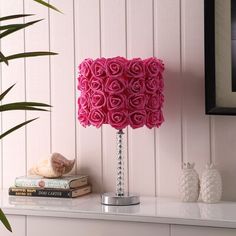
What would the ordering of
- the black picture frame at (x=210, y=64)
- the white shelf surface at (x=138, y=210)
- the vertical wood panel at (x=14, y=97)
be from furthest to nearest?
the vertical wood panel at (x=14, y=97), the black picture frame at (x=210, y=64), the white shelf surface at (x=138, y=210)

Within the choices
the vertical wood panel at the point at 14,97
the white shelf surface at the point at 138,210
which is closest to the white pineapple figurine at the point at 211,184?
the white shelf surface at the point at 138,210

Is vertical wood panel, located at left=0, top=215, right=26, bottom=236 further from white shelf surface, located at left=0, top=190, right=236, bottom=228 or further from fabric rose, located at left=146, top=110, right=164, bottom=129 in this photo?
fabric rose, located at left=146, top=110, right=164, bottom=129

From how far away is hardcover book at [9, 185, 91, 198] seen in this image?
79.7 inches

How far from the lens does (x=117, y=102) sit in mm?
1814

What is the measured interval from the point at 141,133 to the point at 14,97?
1.95 ft

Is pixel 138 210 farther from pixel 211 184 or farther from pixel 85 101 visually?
pixel 85 101

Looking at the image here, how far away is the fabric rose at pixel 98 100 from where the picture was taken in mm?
1832

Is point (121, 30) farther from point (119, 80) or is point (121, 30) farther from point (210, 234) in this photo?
point (210, 234)

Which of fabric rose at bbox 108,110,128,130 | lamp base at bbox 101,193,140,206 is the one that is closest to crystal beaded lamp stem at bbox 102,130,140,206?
lamp base at bbox 101,193,140,206

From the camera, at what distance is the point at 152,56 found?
2.06m

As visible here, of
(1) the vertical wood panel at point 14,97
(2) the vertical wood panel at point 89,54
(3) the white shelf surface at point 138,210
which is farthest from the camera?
(1) the vertical wood panel at point 14,97

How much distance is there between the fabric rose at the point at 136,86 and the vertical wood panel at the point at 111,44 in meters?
0.30

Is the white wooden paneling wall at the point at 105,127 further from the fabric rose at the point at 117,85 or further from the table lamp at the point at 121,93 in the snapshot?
the fabric rose at the point at 117,85

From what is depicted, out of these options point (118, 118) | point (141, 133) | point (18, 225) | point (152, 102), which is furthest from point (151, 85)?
point (18, 225)
